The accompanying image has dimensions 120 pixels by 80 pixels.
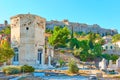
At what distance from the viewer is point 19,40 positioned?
3872 centimetres


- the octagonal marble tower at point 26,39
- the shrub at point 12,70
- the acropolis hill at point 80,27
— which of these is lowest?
the shrub at point 12,70

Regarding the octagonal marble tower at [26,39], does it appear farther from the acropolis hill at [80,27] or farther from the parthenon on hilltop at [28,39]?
the acropolis hill at [80,27]

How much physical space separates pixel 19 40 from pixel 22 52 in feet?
5.53

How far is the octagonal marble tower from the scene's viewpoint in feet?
125

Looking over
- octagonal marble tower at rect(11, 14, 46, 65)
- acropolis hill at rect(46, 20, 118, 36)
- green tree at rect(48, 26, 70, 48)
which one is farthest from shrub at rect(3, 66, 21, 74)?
acropolis hill at rect(46, 20, 118, 36)

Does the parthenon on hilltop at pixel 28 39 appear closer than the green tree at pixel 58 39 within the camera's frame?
Yes

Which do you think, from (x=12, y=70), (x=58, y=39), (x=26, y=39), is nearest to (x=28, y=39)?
(x=26, y=39)

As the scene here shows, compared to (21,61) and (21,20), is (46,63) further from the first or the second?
(21,20)

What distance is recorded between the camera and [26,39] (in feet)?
126

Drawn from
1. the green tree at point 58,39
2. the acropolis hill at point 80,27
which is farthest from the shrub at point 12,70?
the acropolis hill at point 80,27

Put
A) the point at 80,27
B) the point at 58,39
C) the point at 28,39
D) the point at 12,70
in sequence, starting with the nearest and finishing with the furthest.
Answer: the point at 12,70 < the point at 28,39 < the point at 58,39 < the point at 80,27

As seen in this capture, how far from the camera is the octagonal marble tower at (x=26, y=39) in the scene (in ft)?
125

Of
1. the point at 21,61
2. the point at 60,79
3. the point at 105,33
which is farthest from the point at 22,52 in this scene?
the point at 105,33

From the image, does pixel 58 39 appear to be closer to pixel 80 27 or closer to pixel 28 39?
pixel 28 39
